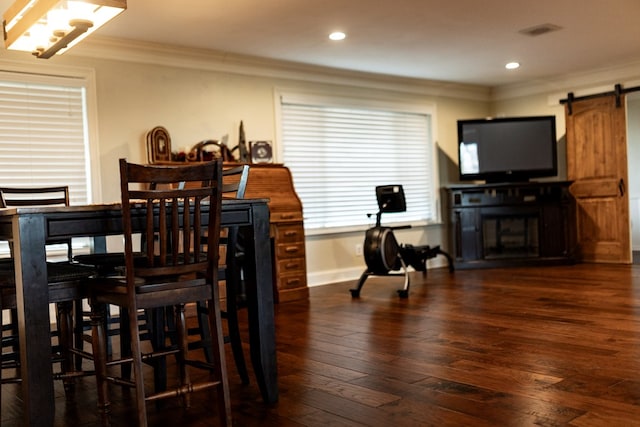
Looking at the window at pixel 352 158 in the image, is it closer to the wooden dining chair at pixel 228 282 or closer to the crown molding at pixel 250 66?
the crown molding at pixel 250 66

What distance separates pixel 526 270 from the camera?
672 centimetres

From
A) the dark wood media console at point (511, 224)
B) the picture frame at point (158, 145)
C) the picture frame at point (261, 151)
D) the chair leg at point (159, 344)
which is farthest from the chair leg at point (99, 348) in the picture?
the dark wood media console at point (511, 224)

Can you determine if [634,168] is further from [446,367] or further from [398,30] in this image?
[446,367]

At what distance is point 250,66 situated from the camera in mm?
5922

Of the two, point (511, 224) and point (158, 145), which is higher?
point (158, 145)

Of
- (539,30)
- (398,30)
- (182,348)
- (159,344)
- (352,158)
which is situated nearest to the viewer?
(182,348)

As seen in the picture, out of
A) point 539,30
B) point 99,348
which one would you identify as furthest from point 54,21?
point 539,30

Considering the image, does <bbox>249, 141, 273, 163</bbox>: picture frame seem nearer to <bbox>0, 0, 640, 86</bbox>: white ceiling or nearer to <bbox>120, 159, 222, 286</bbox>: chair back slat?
<bbox>0, 0, 640, 86</bbox>: white ceiling

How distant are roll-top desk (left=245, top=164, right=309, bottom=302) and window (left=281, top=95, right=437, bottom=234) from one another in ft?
2.47

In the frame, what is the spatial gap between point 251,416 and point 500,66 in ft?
18.0

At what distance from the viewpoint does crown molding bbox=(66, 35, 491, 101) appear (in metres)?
5.02

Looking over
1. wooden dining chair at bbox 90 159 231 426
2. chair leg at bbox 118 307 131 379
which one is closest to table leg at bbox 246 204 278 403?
wooden dining chair at bbox 90 159 231 426

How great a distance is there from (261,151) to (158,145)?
3.22 feet

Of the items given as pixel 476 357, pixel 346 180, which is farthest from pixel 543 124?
pixel 476 357
